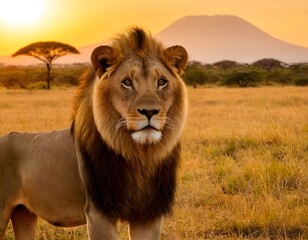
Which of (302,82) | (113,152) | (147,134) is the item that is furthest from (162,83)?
(302,82)

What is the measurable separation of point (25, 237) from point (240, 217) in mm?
1828

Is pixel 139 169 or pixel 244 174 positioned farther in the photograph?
pixel 244 174

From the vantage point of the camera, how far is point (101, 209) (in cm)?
323

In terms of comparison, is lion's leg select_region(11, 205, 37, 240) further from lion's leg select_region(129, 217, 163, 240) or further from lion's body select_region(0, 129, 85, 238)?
lion's leg select_region(129, 217, 163, 240)

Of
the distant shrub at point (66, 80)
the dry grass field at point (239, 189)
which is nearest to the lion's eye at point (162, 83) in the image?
the dry grass field at point (239, 189)

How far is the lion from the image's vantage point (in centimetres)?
303

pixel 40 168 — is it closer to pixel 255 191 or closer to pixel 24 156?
pixel 24 156

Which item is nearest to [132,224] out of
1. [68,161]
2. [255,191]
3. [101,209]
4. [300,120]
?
[101,209]

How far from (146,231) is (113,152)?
0.51 m

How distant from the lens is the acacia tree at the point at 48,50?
43.3 meters

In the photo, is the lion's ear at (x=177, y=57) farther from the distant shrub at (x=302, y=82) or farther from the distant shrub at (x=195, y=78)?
the distant shrub at (x=195, y=78)

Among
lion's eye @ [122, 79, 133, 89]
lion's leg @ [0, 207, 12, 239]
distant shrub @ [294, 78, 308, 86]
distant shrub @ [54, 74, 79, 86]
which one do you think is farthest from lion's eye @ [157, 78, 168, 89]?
distant shrub @ [54, 74, 79, 86]

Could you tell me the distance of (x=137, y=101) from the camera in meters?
2.91

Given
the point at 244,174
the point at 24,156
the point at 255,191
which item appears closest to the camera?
the point at 24,156
